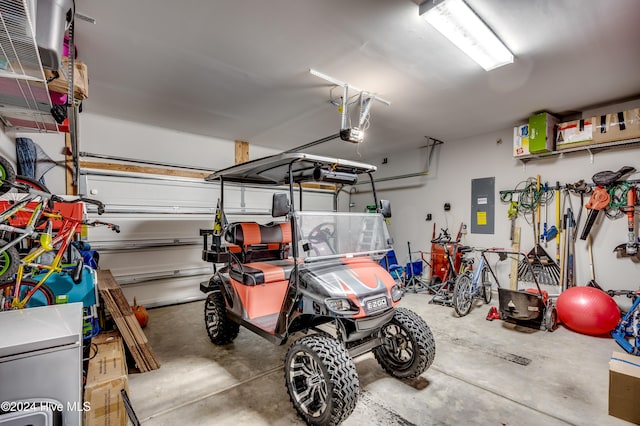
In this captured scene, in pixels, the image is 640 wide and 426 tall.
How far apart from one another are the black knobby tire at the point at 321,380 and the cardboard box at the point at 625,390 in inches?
77.4

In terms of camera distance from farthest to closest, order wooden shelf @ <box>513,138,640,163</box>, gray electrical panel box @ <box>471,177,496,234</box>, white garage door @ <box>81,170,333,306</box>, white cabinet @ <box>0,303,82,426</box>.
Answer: gray electrical panel box @ <box>471,177,496,234</box>
white garage door @ <box>81,170,333,306</box>
wooden shelf @ <box>513,138,640,163</box>
white cabinet @ <box>0,303,82,426</box>

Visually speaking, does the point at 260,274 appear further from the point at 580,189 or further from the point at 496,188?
the point at 580,189

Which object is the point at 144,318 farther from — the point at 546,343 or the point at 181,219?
the point at 546,343

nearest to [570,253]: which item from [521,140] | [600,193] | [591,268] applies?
[591,268]

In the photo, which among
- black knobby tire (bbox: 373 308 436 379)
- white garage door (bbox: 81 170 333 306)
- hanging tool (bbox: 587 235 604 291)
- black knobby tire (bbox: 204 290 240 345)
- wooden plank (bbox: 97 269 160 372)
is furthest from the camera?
white garage door (bbox: 81 170 333 306)

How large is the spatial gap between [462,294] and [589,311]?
4.67ft

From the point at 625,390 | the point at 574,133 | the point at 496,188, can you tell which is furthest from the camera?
the point at 496,188

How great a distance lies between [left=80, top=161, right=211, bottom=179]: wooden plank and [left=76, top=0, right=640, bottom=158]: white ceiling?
799 millimetres

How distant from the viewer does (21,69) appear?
161 centimetres

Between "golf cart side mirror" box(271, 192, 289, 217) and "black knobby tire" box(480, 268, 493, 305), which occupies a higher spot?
"golf cart side mirror" box(271, 192, 289, 217)

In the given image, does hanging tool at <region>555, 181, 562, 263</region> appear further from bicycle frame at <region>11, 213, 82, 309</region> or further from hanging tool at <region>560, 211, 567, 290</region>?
bicycle frame at <region>11, 213, 82, 309</region>

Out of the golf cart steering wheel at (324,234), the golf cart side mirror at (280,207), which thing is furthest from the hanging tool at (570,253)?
the golf cart side mirror at (280,207)

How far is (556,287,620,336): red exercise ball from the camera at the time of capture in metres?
3.40

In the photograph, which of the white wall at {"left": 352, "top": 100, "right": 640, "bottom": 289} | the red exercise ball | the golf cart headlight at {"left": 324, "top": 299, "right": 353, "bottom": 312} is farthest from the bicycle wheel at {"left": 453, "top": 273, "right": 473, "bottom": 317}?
the golf cart headlight at {"left": 324, "top": 299, "right": 353, "bottom": 312}
